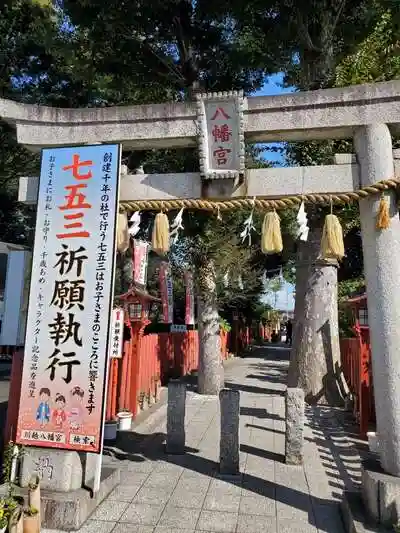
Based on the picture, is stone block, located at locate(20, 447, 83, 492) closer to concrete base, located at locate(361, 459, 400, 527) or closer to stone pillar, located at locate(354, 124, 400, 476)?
concrete base, located at locate(361, 459, 400, 527)

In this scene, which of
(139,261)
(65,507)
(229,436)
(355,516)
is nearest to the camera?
(355,516)

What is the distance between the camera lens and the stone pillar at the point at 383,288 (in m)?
4.74

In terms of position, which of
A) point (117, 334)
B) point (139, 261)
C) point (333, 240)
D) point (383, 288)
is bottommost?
point (117, 334)

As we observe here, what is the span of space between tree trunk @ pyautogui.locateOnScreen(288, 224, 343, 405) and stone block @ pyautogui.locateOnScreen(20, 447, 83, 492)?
26.3 ft

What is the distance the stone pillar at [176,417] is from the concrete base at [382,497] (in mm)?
3307

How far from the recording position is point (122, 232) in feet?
19.2

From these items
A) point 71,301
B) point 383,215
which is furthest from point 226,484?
point 383,215

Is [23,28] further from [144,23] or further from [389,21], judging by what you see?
[389,21]

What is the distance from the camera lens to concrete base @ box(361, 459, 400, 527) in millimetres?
Answer: 4285

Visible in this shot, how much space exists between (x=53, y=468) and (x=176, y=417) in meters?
2.66

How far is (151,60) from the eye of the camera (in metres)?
12.1

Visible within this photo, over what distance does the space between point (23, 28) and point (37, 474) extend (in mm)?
17617

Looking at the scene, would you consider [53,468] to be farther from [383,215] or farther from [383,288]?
[383,215]

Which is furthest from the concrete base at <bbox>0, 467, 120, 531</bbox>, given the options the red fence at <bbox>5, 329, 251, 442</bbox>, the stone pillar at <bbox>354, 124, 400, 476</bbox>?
the stone pillar at <bbox>354, 124, 400, 476</bbox>
